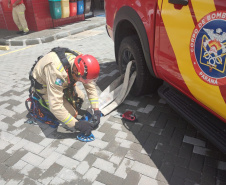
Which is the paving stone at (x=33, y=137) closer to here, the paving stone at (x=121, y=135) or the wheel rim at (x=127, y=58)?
the paving stone at (x=121, y=135)

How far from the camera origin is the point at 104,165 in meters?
2.15

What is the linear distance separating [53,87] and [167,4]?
1415 mm

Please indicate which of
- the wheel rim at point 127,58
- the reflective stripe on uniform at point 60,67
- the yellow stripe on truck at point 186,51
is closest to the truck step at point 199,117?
the yellow stripe on truck at point 186,51

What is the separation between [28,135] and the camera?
8.71 ft

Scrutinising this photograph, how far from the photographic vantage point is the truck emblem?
146cm

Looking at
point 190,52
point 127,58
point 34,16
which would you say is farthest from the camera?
point 34,16

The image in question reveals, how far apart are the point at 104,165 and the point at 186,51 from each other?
1.35 meters

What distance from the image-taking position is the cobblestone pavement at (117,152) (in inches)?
78.7

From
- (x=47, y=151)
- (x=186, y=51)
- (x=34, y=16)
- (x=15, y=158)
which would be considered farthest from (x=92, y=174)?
(x=34, y=16)

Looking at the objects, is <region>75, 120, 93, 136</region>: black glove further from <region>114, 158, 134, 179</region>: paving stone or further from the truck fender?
the truck fender

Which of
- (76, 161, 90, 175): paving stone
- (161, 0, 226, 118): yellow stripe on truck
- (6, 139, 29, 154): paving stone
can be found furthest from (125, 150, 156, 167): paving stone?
(6, 139, 29, 154): paving stone

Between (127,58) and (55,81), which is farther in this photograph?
(127,58)

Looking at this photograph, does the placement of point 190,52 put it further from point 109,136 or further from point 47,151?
point 47,151

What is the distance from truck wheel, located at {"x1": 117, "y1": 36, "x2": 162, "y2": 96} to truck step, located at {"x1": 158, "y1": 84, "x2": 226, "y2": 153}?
52 centimetres
